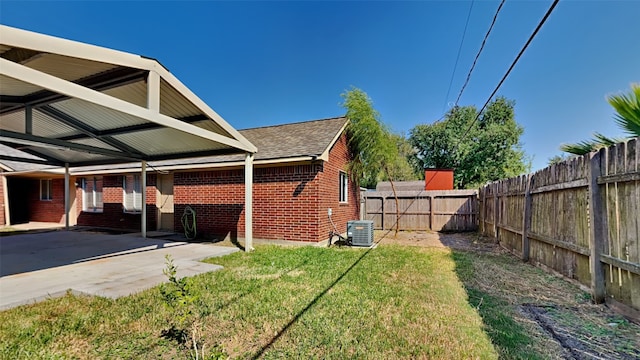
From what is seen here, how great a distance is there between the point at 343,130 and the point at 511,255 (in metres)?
6.16

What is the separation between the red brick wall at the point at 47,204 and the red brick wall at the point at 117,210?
10.3 ft

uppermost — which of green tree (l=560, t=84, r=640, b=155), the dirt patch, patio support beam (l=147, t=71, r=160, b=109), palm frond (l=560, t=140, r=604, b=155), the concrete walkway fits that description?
patio support beam (l=147, t=71, r=160, b=109)

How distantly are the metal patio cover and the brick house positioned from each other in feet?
4.41

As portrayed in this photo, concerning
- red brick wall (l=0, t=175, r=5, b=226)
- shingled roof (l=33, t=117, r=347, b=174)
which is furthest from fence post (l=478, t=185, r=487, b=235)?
red brick wall (l=0, t=175, r=5, b=226)

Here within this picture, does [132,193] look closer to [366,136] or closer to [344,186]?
[344,186]

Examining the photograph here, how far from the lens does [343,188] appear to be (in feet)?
35.3

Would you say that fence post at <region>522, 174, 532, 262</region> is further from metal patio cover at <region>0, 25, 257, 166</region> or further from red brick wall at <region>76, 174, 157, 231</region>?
red brick wall at <region>76, 174, 157, 231</region>

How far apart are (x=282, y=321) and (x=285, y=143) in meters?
6.99

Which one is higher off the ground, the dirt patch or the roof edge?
the roof edge

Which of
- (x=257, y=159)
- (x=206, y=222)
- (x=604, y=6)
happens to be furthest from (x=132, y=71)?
(x=604, y=6)

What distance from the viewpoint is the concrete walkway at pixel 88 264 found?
4.43 meters

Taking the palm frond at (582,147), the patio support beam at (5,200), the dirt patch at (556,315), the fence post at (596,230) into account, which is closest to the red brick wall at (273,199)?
the dirt patch at (556,315)

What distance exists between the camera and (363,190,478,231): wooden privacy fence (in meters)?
12.8

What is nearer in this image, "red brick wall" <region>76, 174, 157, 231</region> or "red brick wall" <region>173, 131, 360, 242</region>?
"red brick wall" <region>173, 131, 360, 242</region>
